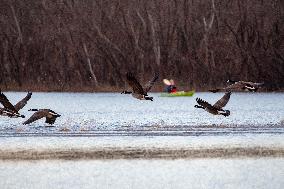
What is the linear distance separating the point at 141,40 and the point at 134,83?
195 feet

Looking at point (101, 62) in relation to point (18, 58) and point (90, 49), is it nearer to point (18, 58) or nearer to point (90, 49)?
point (90, 49)

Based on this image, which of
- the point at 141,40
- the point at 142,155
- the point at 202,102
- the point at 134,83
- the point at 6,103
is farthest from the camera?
the point at 141,40

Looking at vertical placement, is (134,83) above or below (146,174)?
above

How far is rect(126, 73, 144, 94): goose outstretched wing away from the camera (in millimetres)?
22538

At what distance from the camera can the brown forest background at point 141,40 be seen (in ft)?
261

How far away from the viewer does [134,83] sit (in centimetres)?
2277

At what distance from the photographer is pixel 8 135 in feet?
73.9

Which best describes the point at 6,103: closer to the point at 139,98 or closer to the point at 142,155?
the point at 139,98

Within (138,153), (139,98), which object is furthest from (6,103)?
(138,153)

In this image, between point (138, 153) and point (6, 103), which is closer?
point (138, 153)

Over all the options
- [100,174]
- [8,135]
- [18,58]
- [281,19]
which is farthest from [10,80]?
[100,174]

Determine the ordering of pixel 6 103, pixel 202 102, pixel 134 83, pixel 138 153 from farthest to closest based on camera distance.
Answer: pixel 6 103
pixel 202 102
pixel 134 83
pixel 138 153

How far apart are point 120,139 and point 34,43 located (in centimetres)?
6101

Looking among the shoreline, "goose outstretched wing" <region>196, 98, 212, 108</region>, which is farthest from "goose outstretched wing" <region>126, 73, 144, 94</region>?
the shoreline
